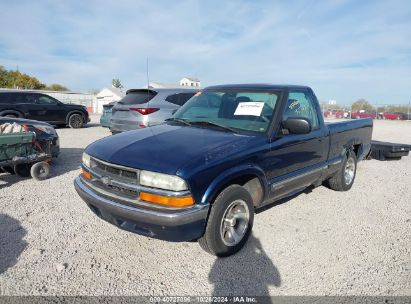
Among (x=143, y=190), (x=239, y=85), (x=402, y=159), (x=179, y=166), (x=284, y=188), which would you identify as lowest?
(x=402, y=159)

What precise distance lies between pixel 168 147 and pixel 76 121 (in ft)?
43.7

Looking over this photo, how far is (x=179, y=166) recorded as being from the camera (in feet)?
9.04

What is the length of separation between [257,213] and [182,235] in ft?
6.03

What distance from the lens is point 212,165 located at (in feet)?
9.46

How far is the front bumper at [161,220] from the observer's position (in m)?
2.73

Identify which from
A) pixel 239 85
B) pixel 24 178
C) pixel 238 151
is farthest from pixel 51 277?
pixel 24 178

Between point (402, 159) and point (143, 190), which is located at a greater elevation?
point (143, 190)

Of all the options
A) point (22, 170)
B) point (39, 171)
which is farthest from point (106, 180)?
point (22, 170)

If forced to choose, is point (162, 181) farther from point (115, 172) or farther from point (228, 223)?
point (228, 223)

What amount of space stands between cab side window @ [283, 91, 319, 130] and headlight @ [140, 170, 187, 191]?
5.83 feet

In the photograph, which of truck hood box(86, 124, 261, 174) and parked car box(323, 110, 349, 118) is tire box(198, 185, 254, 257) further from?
parked car box(323, 110, 349, 118)

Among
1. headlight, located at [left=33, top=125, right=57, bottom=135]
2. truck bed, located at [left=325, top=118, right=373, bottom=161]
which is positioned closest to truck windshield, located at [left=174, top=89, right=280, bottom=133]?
truck bed, located at [left=325, top=118, right=373, bottom=161]

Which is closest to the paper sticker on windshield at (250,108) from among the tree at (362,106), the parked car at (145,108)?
the parked car at (145,108)

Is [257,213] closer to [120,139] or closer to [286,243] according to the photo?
[286,243]
